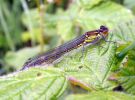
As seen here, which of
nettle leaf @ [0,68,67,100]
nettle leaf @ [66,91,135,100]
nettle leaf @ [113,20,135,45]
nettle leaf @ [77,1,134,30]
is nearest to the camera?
nettle leaf @ [66,91,135,100]

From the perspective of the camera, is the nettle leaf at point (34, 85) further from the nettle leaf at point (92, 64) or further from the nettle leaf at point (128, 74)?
the nettle leaf at point (128, 74)

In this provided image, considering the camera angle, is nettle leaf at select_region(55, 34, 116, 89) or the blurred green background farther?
the blurred green background

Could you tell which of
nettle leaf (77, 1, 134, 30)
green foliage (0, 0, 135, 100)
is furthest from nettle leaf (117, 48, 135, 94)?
nettle leaf (77, 1, 134, 30)

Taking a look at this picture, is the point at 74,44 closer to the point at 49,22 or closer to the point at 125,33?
the point at 125,33

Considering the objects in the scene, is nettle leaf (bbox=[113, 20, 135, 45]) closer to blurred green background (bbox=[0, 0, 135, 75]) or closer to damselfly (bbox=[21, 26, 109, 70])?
blurred green background (bbox=[0, 0, 135, 75])

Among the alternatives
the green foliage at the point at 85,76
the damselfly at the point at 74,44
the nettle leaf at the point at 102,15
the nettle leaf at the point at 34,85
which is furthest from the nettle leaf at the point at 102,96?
the nettle leaf at the point at 102,15

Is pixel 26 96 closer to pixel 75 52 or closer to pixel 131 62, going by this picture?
pixel 75 52

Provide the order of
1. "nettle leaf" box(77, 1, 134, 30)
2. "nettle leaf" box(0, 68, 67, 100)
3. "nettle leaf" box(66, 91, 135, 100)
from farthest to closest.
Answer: "nettle leaf" box(77, 1, 134, 30)
"nettle leaf" box(0, 68, 67, 100)
"nettle leaf" box(66, 91, 135, 100)

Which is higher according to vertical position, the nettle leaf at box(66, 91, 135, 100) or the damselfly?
the damselfly

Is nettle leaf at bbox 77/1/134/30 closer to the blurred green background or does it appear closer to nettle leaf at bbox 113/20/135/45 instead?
the blurred green background
